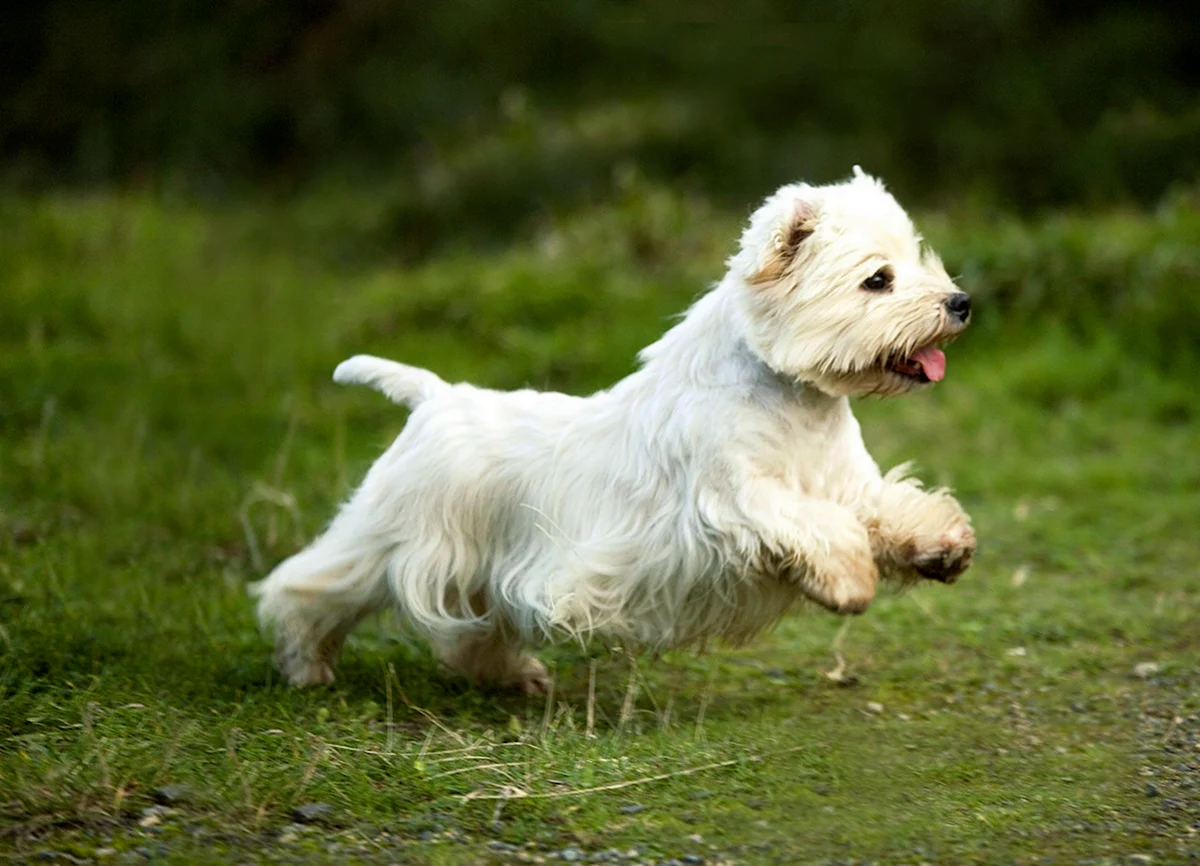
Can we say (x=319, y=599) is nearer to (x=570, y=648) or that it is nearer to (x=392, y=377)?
(x=392, y=377)

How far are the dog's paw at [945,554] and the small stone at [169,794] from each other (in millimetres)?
2290

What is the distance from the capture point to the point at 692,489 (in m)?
5.02

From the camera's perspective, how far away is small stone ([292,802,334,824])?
418 cm

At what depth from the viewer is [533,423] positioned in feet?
18.2

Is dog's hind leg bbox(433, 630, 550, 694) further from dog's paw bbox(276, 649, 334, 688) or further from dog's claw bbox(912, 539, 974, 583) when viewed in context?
dog's claw bbox(912, 539, 974, 583)

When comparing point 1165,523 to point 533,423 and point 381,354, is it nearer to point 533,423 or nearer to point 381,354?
point 533,423

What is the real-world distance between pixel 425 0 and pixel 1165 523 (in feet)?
42.1

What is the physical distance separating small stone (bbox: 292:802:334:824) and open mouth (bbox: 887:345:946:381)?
7.03 feet

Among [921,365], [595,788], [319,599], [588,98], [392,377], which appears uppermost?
[588,98]

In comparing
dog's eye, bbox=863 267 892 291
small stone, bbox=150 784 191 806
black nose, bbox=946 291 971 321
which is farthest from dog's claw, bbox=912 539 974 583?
small stone, bbox=150 784 191 806

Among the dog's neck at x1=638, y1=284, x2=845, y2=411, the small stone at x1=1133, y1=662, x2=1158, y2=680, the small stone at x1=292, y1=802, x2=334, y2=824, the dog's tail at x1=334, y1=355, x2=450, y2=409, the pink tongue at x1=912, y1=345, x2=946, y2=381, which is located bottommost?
the small stone at x1=292, y1=802, x2=334, y2=824

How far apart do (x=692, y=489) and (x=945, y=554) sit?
812 mm

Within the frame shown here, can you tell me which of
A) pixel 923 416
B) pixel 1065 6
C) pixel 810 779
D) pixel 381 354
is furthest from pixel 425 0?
pixel 810 779

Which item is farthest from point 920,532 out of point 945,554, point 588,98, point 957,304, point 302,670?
point 588,98
